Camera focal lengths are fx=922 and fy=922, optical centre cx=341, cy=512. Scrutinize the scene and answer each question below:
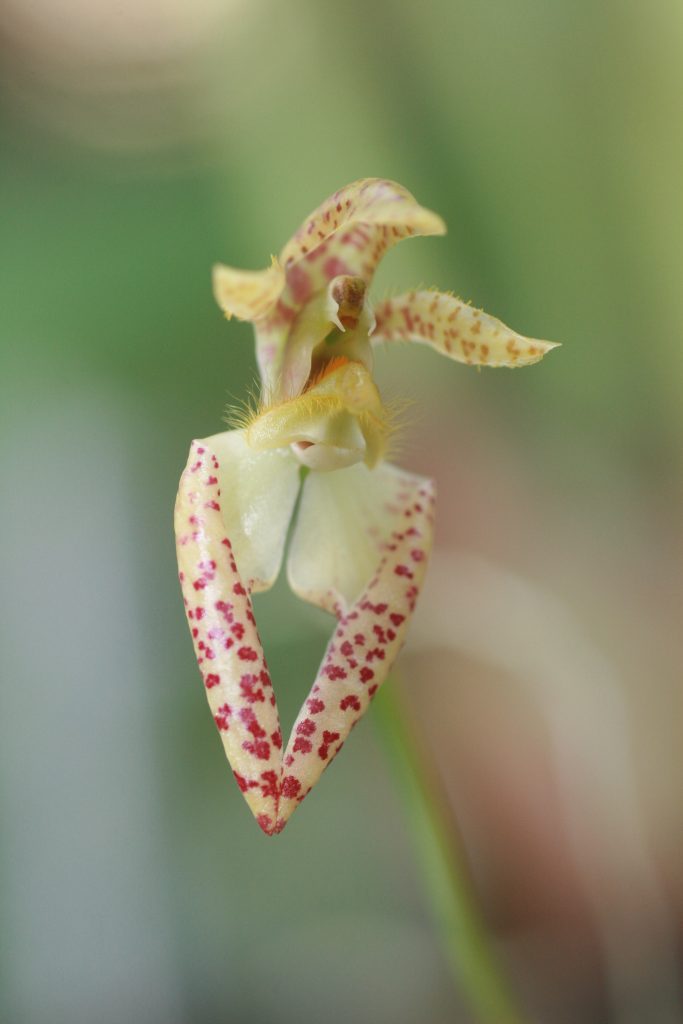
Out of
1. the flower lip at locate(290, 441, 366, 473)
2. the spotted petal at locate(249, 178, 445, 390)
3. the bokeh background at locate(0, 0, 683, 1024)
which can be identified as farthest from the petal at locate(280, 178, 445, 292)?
the bokeh background at locate(0, 0, 683, 1024)

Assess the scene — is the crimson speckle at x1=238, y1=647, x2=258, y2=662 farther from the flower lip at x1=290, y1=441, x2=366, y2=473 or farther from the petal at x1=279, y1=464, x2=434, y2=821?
the flower lip at x1=290, y1=441, x2=366, y2=473

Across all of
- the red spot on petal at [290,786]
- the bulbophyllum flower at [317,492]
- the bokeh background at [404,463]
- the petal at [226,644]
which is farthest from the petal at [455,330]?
the bokeh background at [404,463]

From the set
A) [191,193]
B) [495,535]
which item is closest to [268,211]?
[191,193]

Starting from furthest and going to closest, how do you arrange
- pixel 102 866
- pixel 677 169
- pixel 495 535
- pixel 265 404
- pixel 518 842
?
pixel 495 535, pixel 677 169, pixel 518 842, pixel 102 866, pixel 265 404

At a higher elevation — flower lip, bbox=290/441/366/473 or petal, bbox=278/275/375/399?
petal, bbox=278/275/375/399

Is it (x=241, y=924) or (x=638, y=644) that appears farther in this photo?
(x=638, y=644)

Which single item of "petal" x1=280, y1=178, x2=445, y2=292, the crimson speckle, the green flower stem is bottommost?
the green flower stem

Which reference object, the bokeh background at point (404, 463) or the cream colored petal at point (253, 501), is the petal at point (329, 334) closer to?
the cream colored petal at point (253, 501)

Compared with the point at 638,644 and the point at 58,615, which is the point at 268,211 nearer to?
the point at 58,615
